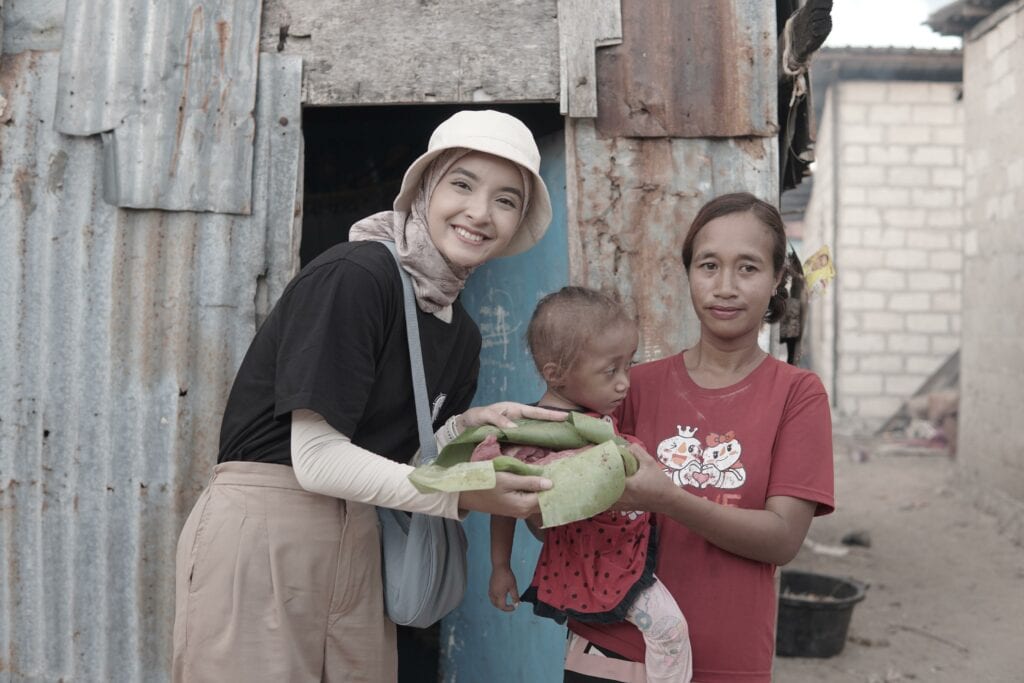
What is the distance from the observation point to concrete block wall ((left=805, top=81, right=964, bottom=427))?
14031 mm

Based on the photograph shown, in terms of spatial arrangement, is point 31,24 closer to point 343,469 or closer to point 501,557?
point 343,469

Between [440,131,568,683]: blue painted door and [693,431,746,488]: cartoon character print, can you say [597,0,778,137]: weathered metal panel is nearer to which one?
[440,131,568,683]: blue painted door

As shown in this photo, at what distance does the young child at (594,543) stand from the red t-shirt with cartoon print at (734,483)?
2.0 inches

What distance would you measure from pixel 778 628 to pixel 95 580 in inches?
155

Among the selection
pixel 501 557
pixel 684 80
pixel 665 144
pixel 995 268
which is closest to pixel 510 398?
pixel 665 144

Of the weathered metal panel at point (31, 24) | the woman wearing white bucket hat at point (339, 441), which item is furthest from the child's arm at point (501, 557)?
the weathered metal panel at point (31, 24)

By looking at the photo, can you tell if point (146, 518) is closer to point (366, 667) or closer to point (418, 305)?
point (366, 667)

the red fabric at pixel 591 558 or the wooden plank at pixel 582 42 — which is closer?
the red fabric at pixel 591 558

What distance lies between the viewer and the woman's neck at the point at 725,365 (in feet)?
7.07

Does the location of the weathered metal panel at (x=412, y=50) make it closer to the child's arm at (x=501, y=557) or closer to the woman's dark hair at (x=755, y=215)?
the woman's dark hair at (x=755, y=215)

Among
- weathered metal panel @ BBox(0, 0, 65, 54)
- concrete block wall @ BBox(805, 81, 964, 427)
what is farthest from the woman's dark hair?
concrete block wall @ BBox(805, 81, 964, 427)

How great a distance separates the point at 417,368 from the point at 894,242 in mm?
13554

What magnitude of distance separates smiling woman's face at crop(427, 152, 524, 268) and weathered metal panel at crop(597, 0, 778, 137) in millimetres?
1276

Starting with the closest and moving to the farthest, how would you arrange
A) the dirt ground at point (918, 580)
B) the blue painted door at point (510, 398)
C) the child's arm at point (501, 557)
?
the child's arm at point (501, 557), the blue painted door at point (510, 398), the dirt ground at point (918, 580)
